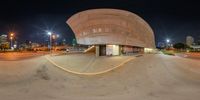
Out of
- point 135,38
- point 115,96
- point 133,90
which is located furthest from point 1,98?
point 135,38

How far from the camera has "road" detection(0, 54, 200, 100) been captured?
15.7 metres

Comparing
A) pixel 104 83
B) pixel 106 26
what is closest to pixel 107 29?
pixel 106 26

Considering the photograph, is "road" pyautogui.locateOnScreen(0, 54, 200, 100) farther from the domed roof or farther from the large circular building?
the domed roof

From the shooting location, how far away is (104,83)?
19578 mm

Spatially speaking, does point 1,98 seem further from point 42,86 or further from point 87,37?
point 87,37

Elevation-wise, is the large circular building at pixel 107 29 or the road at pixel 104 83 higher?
the large circular building at pixel 107 29

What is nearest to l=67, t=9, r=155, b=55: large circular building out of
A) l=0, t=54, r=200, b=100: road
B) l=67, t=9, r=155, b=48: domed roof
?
l=67, t=9, r=155, b=48: domed roof

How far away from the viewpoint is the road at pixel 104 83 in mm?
15688

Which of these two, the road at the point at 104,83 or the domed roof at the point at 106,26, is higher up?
the domed roof at the point at 106,26

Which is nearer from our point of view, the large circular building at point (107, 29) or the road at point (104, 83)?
the road at point (104, 83)

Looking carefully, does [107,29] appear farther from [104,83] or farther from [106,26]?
[104,83]

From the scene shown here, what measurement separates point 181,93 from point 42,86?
33.6ft

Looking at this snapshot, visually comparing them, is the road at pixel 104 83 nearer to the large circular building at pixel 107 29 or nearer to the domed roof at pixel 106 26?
the large circular building at pixel 107 29

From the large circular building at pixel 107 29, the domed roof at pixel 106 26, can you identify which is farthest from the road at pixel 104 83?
the domed roof at pixel 106 26
